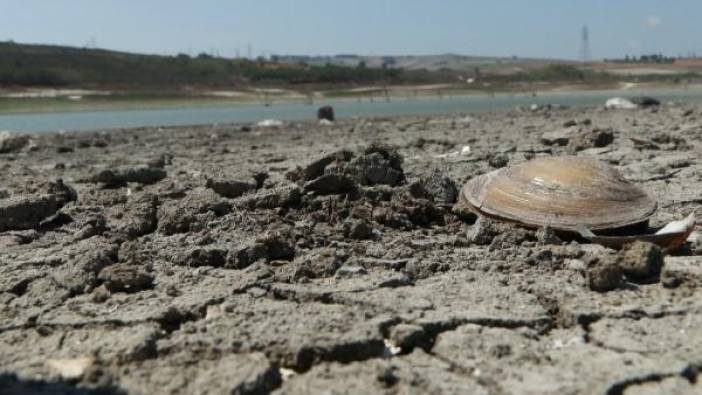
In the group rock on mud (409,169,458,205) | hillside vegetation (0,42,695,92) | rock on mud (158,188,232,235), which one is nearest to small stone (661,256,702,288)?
rock on mud (409,169,458,205)

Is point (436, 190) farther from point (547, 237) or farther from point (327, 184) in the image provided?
point (547, 237)

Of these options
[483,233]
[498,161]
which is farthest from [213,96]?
[483,233]

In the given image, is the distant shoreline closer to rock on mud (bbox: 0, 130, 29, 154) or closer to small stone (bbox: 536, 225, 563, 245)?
rock on mud (bbox: 0, 130, 29, 154)

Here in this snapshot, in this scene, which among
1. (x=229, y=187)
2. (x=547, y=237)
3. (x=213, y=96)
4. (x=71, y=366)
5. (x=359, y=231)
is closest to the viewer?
(x=71, y=366)

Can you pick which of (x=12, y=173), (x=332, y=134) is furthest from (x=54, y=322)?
(x=332, y=134)

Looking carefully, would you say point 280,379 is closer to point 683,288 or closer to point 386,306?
point 386,306
